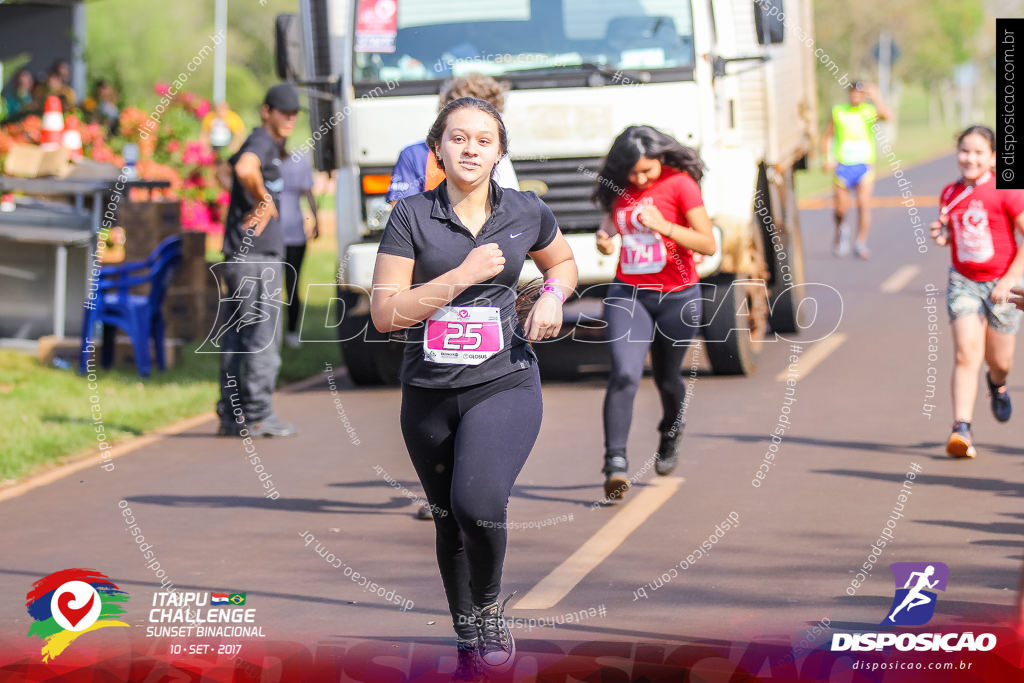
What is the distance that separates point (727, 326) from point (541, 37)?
245cm

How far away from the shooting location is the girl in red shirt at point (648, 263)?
7895 mm

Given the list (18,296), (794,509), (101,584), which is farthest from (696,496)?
(18,296)

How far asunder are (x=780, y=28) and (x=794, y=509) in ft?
15.0

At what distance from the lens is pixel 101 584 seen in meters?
6.29

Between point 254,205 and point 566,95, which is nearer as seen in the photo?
point 254,205

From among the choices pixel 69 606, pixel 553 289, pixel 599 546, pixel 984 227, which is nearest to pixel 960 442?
pixel 984 227

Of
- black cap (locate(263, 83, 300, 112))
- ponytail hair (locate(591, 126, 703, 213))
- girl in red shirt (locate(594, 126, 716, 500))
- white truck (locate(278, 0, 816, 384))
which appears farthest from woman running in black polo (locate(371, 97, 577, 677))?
white truck (locate(278, 0, 816, 384))

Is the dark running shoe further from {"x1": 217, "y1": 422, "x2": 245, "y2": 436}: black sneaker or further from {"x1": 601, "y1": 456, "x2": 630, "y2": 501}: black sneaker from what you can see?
{"x1": 217, "y1": 422, "x2": 245, "y2": 436}: black sneaker

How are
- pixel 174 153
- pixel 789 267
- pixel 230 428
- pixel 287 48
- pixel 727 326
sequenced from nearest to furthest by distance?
pixel 230 428, pixel 727 326, pixel 287 48, pixel 789 267, pixel 174 153

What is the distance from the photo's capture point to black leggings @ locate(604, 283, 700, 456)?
7.86 metres

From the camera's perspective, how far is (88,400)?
11.3 m

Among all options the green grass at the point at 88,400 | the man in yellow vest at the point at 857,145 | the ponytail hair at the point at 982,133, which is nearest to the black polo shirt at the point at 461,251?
the ponytail hair at the point at 982,133

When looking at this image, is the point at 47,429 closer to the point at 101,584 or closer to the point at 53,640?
the point at 101,584

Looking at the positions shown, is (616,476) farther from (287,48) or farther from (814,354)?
(814,354)
